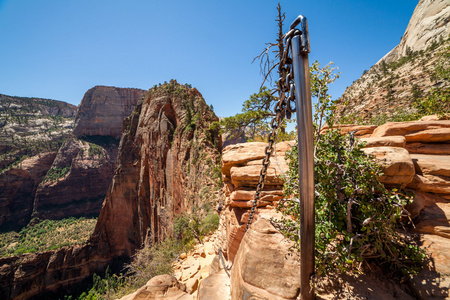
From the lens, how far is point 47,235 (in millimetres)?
43562

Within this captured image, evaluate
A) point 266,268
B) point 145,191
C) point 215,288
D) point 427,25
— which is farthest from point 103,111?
point 427,25

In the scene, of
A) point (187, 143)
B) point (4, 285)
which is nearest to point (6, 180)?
point (4, 285)

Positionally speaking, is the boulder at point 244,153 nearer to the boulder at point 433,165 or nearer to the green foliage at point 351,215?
the green foliage at point 351,215

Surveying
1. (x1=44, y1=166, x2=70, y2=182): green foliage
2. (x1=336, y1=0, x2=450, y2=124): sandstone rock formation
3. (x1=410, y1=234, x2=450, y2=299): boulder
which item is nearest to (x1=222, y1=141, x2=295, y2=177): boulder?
(x1=410, y1=234, x2=450, y2=299): boulder

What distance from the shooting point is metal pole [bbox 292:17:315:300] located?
184 centimetres

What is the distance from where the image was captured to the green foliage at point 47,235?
1471 inches

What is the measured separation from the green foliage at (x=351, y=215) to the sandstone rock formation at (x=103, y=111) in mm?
Result: 79711

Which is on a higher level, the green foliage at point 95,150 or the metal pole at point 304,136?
the green foliage at point 95,150

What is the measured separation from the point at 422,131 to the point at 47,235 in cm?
6437

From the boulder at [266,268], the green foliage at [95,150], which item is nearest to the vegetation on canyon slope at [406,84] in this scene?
the boulder at [266,268]

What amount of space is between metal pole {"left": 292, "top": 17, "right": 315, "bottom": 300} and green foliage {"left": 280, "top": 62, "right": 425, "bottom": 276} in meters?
1.06

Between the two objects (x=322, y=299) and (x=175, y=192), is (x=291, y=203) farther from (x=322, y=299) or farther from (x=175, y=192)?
(x=175, y=192)

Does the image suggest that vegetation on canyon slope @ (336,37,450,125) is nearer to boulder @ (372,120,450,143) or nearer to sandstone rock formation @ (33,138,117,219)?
boulder @ (372,120,450,143)

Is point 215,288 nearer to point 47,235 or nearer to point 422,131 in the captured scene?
point 422,131
